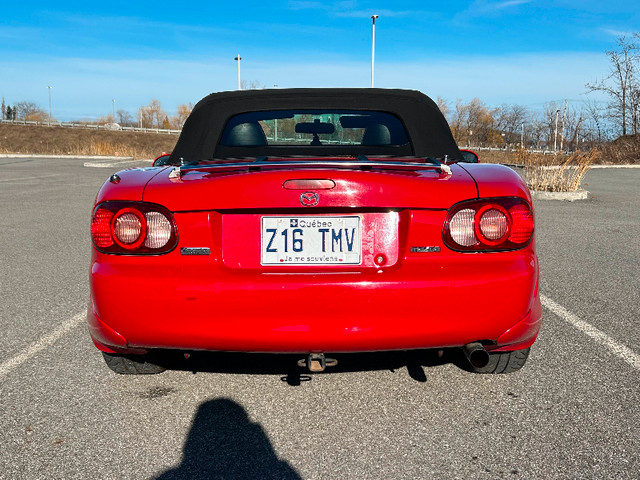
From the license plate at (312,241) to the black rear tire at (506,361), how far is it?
1080mm

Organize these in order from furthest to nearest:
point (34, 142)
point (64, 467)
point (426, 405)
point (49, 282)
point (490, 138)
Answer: point (490, 138), point (34, 142), point (49, 282), point (426, 405), point (64, 467)

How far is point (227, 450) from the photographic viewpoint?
243 cm

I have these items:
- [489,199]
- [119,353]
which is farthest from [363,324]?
[119,353]

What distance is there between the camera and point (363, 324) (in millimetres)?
2447

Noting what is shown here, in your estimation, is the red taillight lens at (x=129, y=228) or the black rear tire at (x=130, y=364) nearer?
the red taillight lens at (x=129, y=228)

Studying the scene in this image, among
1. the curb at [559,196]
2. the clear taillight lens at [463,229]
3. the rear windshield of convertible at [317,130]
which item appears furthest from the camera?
the curb at [559,196]

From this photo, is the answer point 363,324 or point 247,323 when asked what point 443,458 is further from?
point 247,323

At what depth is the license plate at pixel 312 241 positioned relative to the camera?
96.7 inches

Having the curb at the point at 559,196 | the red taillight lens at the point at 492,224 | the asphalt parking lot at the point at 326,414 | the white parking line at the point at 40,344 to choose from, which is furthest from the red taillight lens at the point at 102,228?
the curb at the point at 559,196

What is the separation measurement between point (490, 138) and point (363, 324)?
94.1m

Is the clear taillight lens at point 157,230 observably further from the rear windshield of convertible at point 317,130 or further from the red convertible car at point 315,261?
the rear windshield of convertible at point 317,130

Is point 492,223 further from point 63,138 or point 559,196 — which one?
point 63,138

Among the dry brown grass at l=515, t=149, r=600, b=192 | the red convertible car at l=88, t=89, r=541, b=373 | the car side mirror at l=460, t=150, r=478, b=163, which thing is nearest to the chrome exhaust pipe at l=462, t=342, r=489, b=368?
the red convertible car at l=88, t=89, r=541, b=373

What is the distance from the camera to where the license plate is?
8.05 ft
